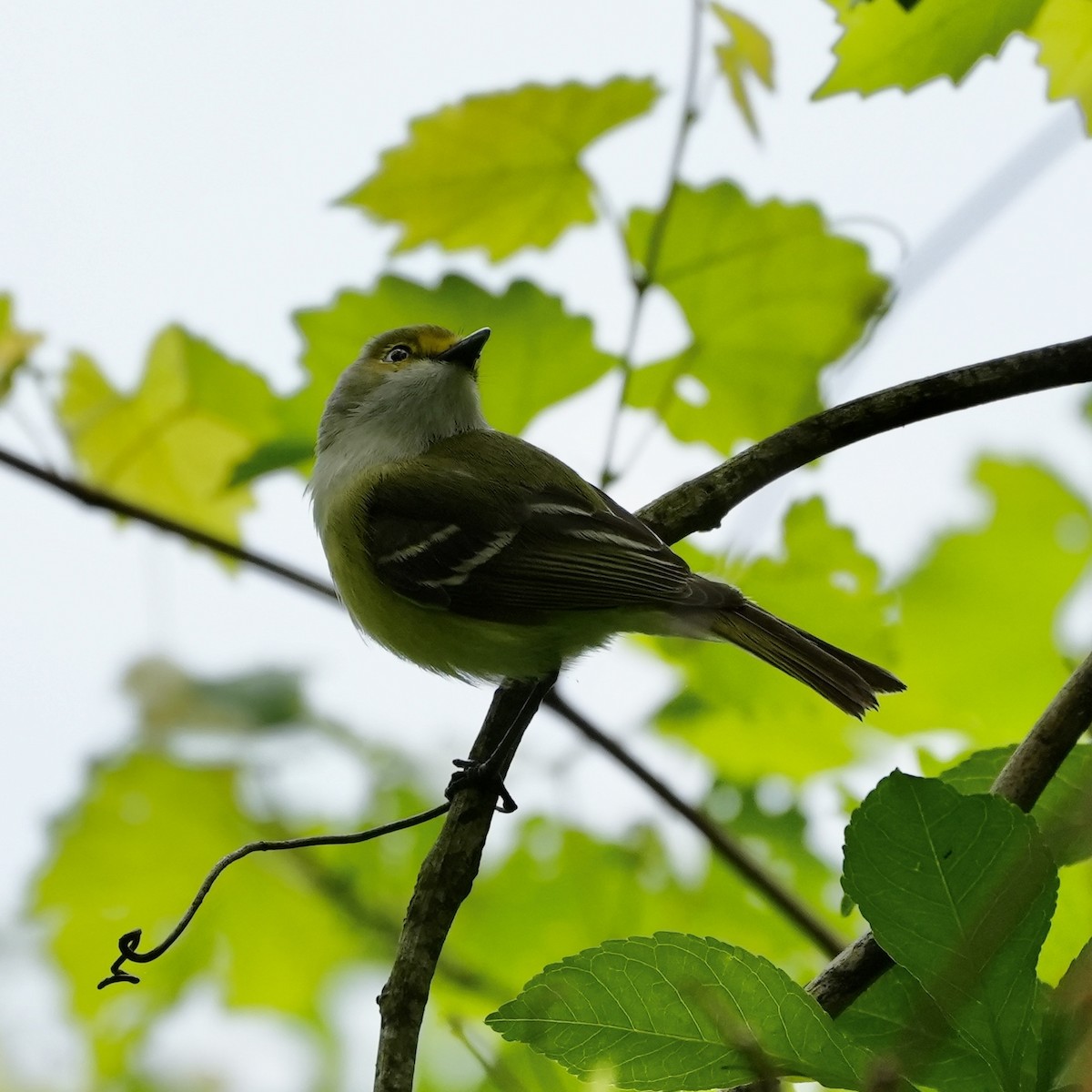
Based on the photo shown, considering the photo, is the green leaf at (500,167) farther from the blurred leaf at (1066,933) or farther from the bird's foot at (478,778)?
the blurred leaf at (1066,933)

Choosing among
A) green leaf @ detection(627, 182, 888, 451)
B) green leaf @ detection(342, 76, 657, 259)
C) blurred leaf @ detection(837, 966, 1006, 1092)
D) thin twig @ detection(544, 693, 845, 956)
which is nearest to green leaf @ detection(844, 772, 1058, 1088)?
blurred leaf @ detection(837, 966, 1006, 1092)

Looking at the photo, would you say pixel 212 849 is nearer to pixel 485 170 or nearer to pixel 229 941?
pixel 229 941

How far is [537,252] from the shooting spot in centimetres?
259

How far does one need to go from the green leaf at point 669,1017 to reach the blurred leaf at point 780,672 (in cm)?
129

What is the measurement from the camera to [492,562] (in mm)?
3008

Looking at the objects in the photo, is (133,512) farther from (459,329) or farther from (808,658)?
(808,658)

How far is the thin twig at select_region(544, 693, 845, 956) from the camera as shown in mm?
2029

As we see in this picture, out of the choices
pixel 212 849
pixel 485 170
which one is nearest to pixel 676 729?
pixel 212 849

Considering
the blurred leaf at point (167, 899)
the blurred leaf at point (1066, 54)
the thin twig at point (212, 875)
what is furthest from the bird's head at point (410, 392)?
the blurred leaf at point (1066, 54)

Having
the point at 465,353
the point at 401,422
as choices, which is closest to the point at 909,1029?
the point at 465,353

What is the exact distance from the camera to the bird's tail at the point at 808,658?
2.30 meters

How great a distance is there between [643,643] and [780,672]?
40 cm

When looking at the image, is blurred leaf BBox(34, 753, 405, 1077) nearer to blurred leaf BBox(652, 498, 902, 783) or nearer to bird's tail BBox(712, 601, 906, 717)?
blurred leaf BBox(652, 498, 902, 783)

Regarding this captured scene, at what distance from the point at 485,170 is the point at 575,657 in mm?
1122
